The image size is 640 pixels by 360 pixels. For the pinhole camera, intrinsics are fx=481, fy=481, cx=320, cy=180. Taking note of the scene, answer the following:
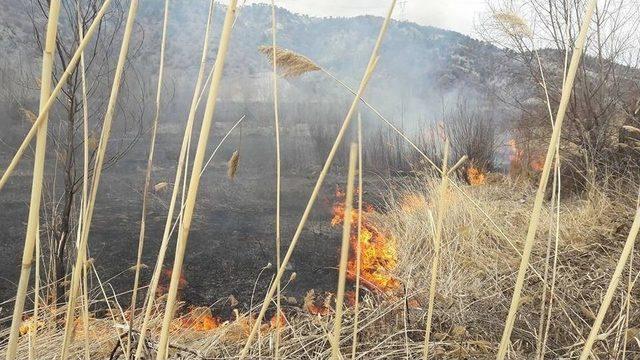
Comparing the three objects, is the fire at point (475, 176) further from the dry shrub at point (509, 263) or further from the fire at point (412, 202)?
the fire at point (412, 202)

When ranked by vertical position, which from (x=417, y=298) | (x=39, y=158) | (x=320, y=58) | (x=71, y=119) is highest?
(x=320, y=58)

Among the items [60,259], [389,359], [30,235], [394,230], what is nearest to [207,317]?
[60,259]

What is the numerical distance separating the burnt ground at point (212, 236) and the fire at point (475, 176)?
2081mm

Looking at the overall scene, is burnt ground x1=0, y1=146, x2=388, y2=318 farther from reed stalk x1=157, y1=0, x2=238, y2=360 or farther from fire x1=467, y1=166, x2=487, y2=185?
reed stalk x1=157, y1=0, x2=238, y2=360

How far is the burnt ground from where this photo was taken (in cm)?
399

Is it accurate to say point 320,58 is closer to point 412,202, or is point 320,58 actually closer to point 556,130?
point 412,202

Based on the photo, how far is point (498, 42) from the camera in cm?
579

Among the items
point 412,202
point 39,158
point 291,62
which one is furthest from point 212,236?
point 39,158

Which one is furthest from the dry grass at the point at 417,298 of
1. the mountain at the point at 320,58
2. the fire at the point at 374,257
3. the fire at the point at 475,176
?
the mountain at the point at 320,58

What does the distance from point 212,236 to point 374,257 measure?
1.75m

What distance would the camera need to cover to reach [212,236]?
5.10 m

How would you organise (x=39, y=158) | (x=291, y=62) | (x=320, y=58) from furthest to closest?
(x=320, y=58) → (x=291, y=62) → (x=39, y=158)

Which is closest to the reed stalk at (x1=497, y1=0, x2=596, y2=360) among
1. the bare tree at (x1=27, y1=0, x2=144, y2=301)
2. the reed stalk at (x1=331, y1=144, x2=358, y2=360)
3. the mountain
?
the reed stalk at (x1=331, y1=144, x2=358, y2=360)

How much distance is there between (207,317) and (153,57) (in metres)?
19.5
